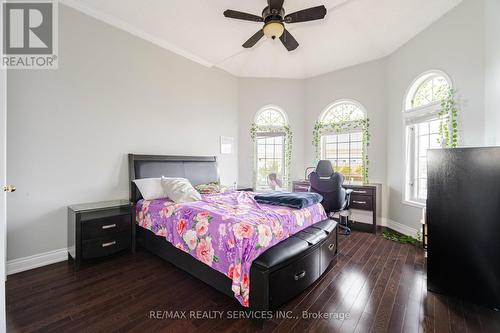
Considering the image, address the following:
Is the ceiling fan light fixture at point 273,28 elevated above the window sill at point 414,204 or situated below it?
above

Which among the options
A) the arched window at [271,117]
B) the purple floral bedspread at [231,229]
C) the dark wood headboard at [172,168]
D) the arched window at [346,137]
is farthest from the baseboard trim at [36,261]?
Answer: the arched window at [346,137]

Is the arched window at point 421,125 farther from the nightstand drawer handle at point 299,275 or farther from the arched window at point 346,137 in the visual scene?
the nightstand drawer handle at point 299,275

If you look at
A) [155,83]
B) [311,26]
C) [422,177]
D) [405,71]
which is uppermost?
[311,26]

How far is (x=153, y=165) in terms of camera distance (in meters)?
Result: 3.42

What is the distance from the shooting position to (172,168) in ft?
12.0

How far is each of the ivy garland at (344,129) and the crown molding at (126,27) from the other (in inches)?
118

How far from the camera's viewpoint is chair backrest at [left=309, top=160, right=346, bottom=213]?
353cm

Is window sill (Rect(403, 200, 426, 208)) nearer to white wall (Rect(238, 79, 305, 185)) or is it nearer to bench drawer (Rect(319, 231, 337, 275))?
bench drawer (Rect(319, 231, 337, 275))

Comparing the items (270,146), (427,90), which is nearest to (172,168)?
(270,146)

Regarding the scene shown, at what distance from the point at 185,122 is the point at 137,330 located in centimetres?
327

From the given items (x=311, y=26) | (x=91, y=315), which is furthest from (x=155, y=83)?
(x=91, y=315)

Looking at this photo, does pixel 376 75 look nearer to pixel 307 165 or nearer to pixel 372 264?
pixel 307 165

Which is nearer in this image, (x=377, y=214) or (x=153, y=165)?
(x=153, y=165)

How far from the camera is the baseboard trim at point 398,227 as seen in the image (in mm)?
3549
